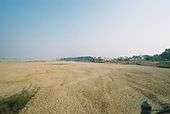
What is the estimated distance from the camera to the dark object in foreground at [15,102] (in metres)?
20.5

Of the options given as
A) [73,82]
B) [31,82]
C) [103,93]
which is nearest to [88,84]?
[73,82]

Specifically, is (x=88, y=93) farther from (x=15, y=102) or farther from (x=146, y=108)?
(x=146, y=108)

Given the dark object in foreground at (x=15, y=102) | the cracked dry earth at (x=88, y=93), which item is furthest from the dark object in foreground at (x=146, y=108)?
the dark object in foreground at (x=15, y=102)

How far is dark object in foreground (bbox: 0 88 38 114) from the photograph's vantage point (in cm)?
2049

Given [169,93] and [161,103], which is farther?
[169,93]

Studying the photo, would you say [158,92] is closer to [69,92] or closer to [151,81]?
[151,81]

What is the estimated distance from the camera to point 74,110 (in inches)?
842

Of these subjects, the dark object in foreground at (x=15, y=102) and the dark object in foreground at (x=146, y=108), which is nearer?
the dark object in foreground at (x=146, y=108)

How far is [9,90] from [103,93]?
8.43m

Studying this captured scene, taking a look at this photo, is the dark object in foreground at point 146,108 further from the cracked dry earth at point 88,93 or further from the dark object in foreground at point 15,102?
the dark object in foreground at point 15,102

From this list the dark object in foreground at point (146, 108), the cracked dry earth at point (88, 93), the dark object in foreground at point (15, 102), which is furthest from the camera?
the cracked dry earth at point (88, 93)

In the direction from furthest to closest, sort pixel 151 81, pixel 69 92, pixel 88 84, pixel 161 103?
1. pixel 151 81
2. pixel 88 84
3. pixel 69 92
4. pixel 161 103

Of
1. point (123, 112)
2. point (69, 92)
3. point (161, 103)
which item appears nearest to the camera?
point (123, 112)

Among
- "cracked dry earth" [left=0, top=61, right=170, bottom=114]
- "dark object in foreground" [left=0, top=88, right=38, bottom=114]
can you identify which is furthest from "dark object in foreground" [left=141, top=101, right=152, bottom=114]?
"dark object in foreground" [left=0, top=88, right=38, bottom=114]
